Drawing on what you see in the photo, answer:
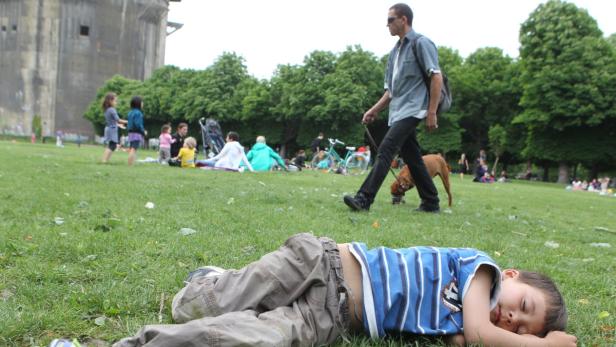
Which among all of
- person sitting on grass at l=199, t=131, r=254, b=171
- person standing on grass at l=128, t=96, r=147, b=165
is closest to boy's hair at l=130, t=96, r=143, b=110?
person standing on grass at l=128, t=96, r=147, b=165

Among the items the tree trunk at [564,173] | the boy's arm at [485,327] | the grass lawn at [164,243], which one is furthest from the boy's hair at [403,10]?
the tree trunk at [564,173]

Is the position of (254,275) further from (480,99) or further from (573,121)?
(480,99)

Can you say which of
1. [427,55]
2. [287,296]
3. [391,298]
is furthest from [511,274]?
[427,55]

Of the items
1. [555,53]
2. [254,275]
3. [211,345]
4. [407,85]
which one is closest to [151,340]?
[211,345]

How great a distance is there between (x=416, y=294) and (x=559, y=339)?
0.66 meters

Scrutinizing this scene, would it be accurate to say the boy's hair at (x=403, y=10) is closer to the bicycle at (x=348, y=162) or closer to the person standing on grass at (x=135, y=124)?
the person standing on grass at (x=135, y=124)

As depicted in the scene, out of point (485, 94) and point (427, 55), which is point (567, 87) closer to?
point (485, 94)

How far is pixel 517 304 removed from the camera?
235cm

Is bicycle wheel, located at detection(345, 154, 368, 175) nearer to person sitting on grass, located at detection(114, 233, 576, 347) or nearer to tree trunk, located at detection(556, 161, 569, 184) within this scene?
person sitting on grass, located at detection(114, 233, 576, 347)

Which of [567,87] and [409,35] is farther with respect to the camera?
[567,87]

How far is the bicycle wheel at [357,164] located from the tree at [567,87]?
18749 millimetres

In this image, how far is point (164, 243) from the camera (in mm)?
3887

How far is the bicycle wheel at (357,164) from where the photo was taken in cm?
2203

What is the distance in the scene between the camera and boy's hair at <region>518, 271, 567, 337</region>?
2312 mm
